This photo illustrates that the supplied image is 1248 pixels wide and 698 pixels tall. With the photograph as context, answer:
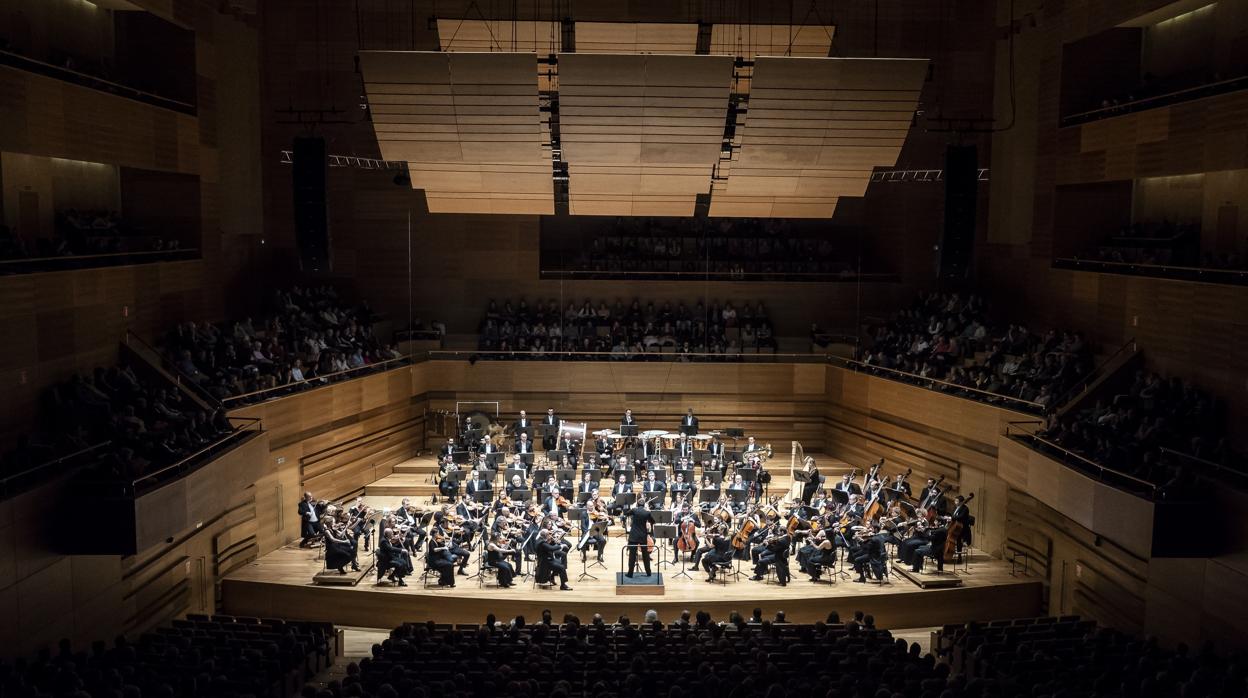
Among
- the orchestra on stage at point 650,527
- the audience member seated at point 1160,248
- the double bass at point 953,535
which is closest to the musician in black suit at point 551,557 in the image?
the orchestra on stage at point 650,527

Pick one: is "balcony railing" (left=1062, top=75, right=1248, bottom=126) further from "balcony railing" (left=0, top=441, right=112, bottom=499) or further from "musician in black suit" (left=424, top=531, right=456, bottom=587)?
"balcony railing" (left=0, top=441, right=112, bottom=499)

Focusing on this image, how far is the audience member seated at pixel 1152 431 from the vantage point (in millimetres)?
10859

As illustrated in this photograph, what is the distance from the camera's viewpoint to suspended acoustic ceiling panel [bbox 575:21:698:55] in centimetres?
1797

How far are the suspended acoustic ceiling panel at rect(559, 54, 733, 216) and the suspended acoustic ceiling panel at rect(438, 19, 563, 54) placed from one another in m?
2.12

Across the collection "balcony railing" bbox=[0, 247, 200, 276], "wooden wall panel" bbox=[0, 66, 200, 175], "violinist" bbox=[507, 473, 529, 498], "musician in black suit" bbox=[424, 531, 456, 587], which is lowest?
"musician in black suit" bbox=[424, 531, 456, 587]

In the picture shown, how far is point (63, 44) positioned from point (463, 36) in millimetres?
6260

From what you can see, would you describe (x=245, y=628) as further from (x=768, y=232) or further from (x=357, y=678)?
(x=768, y=232)

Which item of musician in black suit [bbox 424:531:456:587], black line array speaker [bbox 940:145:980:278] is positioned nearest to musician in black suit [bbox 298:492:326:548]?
musician in black suit [bbox 424:531:456:587]

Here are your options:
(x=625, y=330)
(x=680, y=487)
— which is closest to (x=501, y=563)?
(x=680, y=487)

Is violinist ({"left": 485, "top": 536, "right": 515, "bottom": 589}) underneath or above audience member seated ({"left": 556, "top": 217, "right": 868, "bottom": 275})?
underneath

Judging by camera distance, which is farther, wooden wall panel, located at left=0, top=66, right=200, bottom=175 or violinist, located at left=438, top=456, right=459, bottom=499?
violinist, located at left=438, top=456, right=459, bottom=499

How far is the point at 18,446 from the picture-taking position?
34.9ft

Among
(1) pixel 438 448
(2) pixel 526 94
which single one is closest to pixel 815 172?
(2) pixel 526 94

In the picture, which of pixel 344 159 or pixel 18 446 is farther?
pixel 344 159
